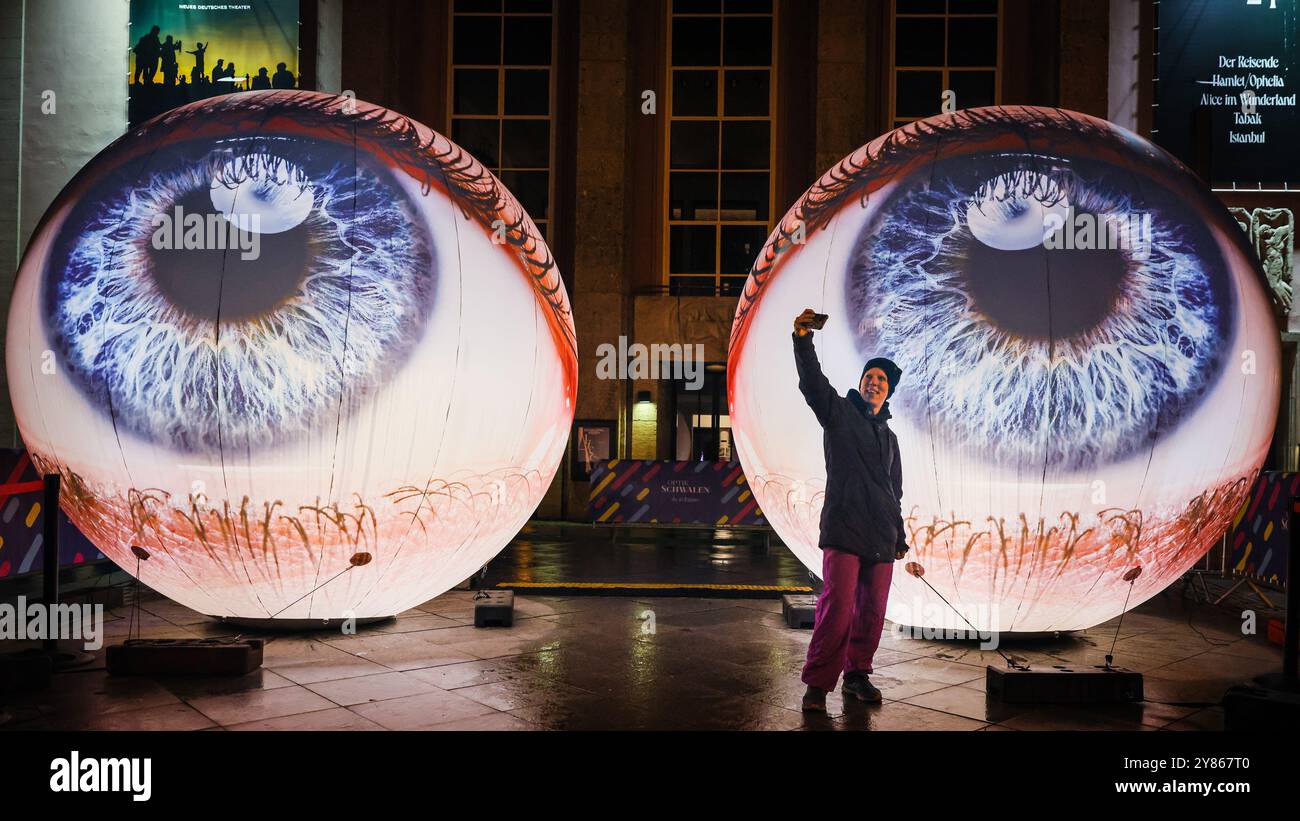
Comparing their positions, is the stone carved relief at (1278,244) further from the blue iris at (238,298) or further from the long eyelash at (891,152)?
the blue iris at (238,298)

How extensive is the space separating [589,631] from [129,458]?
10.7 feet

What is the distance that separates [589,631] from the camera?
6.64m

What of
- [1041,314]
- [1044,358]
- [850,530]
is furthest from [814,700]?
[1041,314]

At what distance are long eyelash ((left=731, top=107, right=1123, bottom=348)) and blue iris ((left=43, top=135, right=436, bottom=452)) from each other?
259cm

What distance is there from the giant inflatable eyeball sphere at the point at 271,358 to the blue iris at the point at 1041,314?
8.41ft

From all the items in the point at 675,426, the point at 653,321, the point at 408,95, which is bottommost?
the point at 675,426

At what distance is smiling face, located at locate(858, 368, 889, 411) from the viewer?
5215mm

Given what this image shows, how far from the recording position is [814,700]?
476 centimetres

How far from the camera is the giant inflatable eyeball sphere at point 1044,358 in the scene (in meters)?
5.25

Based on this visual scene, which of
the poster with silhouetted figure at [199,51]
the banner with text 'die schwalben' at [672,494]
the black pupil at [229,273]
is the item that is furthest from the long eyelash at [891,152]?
the poster with silhouetted figure at [199,51]

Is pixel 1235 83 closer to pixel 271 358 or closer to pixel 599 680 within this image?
pixel 599 680
